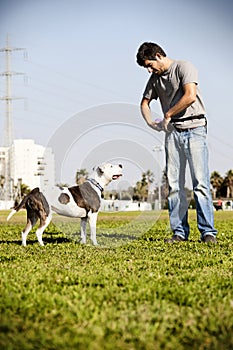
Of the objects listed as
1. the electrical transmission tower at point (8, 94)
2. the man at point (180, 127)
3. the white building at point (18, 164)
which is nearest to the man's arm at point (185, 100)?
the man at point (180, 127)

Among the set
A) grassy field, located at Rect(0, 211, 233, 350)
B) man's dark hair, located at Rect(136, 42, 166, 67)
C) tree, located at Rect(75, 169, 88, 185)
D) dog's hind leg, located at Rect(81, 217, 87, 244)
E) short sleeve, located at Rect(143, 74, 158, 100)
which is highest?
man's dark hair, located at Rect(136, 42, 166, 67)

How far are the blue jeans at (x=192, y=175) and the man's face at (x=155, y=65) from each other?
69 cm

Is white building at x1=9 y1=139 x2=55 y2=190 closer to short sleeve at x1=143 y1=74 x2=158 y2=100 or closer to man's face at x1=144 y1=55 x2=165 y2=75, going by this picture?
short sleeve at x1=143 y1=74 x2=158 y2=100

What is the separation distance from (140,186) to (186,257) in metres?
1.82

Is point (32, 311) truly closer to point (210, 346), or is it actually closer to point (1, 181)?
point (210, 346)

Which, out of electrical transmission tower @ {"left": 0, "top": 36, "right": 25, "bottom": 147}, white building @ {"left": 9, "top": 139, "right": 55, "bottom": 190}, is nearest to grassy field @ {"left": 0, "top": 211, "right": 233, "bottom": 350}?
electrical transmission tower @ {"left": 0, "top": 36, "right": 25, "bottom": 147}

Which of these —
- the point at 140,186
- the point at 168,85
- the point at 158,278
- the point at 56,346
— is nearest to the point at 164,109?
the point at 168,85

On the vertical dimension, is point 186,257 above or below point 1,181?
below

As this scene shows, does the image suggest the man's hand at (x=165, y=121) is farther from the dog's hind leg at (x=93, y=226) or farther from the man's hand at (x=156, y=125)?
the dog's hind leg at (x=93, y=226)

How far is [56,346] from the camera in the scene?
222cm

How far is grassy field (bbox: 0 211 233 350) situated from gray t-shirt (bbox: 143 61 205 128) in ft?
6.18

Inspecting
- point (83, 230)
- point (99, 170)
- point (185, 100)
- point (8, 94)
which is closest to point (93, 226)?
point (83, 230)

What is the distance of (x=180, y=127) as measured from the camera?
21.3 ft

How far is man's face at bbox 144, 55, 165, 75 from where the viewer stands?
247 inches
